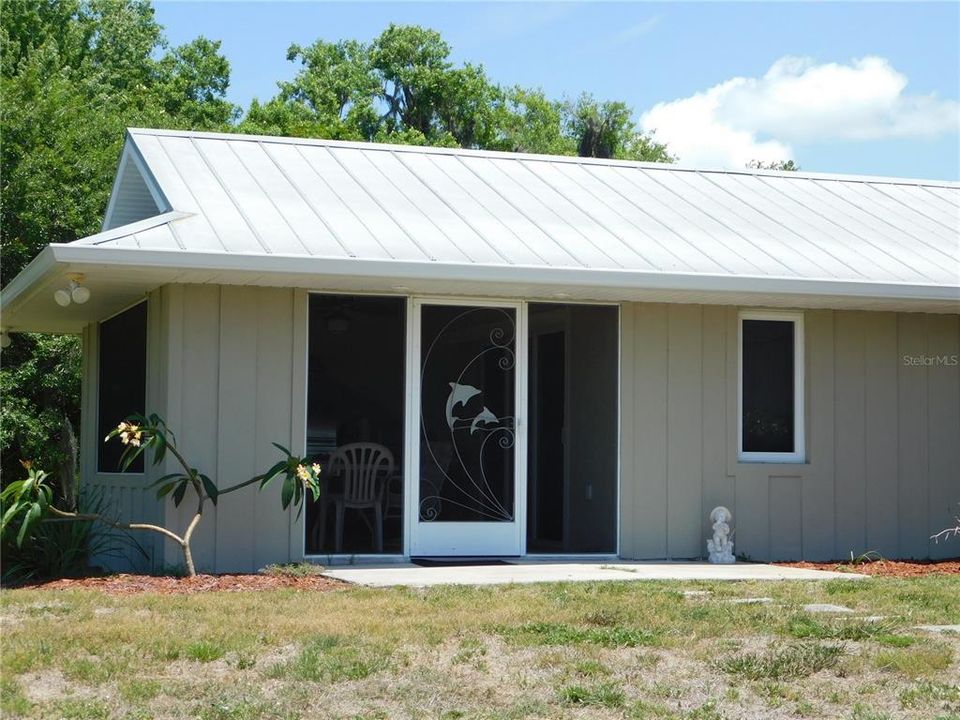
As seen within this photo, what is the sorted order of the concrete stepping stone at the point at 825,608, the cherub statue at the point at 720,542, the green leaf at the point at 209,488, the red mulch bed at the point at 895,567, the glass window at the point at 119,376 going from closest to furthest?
the concrete stepping stone at the point at 825,608
the green leaf at the point at 209,488
the red mulch bed at the point at 895,567
the cherub statue at the point at 720,542
the glass window at the point at 119,376

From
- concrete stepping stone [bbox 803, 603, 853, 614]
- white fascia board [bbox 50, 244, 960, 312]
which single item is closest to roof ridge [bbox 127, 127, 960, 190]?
white fascia board [bbox 50, 244, 960, 312]

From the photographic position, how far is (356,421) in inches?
421

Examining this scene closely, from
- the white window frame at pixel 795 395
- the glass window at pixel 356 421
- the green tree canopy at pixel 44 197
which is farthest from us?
the green tree canopy at pixel 44 197

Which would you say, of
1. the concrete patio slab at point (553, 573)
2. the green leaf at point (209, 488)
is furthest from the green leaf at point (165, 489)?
the concrete patio slab at point (553, 573)

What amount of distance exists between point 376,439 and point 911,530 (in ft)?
15.6

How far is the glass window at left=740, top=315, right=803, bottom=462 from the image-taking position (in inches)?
459

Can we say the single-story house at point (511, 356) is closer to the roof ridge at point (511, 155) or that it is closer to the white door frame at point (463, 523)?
the white door frame at point (463, 523)

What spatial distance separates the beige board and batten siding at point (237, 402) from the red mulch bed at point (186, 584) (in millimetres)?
776

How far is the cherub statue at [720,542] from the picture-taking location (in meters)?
11.1

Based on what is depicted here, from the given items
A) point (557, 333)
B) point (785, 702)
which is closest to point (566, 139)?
point (557, 333)

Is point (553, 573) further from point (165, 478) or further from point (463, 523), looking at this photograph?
point (165, 478)

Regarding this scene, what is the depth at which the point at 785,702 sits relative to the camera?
18.4 ft

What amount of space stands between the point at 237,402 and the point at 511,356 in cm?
224

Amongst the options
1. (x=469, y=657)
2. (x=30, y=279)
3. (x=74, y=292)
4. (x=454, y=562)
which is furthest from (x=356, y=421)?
(x=469, y=657)
